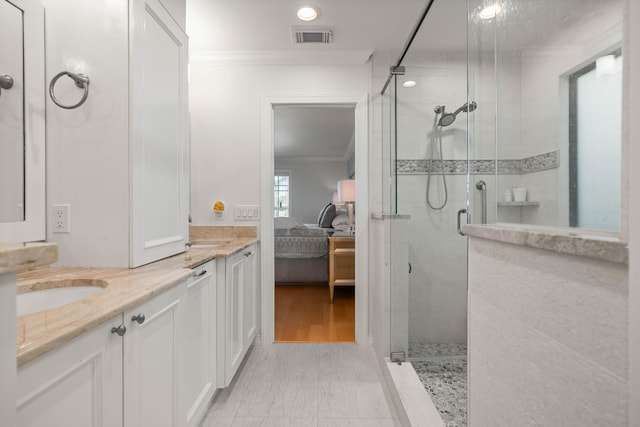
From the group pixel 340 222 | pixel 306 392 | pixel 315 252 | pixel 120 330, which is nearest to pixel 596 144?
pixel 120 330

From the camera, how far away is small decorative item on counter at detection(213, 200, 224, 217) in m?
2.48

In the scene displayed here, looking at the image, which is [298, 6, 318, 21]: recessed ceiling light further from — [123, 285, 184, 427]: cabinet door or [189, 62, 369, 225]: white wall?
[123, 285, 184, 427]: cabinet door

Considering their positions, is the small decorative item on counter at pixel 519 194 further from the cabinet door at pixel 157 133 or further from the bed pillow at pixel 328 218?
the bed pillow at pixel 328 218

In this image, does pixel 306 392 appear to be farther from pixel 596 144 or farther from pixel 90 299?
pixel 596 144

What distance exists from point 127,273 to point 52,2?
1139 millimetres

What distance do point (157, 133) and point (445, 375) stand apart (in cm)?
214

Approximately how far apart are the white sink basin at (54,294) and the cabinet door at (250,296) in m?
1.04

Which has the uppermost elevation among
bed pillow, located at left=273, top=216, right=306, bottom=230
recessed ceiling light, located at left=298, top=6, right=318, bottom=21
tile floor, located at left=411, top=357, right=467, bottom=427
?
recessed ceiling light, located at left=298, top=6, right=318, bottom=21

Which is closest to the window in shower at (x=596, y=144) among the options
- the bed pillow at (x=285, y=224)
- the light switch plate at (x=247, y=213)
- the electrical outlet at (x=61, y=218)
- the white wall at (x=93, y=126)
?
the white wall at (x=93, y=126)

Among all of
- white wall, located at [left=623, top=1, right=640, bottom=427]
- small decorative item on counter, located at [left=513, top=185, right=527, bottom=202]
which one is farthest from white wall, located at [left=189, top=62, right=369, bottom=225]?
white wall, located at [left=623, top=1, right=640, bottom=427]

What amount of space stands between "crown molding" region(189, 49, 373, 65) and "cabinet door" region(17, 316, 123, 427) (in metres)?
2.28

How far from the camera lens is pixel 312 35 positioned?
223 cm

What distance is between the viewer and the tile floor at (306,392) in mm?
1619

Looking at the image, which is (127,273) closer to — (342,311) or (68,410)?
(68,410)
